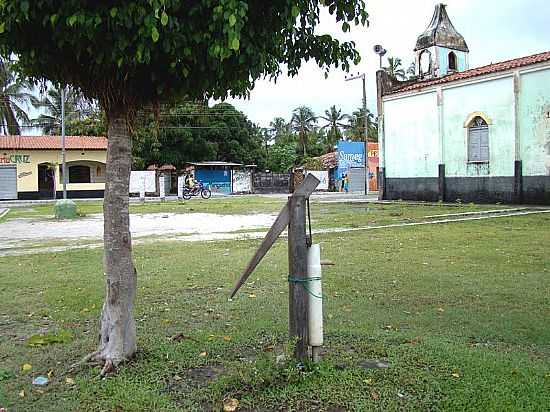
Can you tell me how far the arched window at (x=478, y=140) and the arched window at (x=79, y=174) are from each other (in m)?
31.8

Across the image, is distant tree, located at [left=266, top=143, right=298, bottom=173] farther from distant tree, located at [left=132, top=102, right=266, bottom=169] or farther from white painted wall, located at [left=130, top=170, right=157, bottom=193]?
white painted wall, located at [left=130, top=170, right=157, bottom=193]

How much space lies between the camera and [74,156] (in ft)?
140

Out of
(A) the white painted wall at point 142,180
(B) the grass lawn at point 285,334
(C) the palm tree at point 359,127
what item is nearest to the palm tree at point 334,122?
(C) the palm tree at point 359,127

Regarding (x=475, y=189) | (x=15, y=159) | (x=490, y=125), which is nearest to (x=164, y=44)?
(x=490, y=125)

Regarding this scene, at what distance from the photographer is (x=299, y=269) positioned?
12.4 ft

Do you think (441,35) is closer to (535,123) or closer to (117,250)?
(535,123)

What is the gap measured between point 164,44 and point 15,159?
42272mm

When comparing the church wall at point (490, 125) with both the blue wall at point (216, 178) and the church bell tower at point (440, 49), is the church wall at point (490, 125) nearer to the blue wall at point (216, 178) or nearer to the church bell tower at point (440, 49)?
the church bell tower at point (440, 49)

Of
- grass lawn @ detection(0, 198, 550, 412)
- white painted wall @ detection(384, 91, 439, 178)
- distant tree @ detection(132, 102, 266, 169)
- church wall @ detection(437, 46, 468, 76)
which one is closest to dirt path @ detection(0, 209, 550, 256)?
grass lawn @ detection(0, 198, 550, 412)

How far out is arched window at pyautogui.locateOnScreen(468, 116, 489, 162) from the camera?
75.9 feet

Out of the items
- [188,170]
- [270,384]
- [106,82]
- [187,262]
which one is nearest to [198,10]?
[106,82]

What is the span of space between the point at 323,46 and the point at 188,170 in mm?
46027

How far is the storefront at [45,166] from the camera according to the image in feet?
135

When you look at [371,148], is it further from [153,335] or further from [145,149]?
[153,335]
